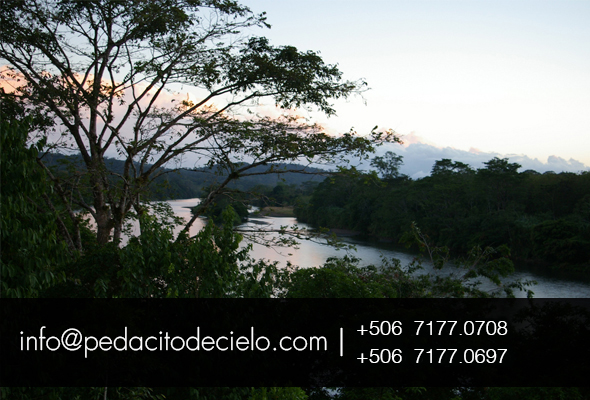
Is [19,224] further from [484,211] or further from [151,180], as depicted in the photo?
[484,211]

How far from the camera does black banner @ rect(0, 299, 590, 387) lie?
3.26 metres

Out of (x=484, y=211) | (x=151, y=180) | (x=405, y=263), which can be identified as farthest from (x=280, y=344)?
(x=484, y=211)

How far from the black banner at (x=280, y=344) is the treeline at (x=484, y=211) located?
13.7 m

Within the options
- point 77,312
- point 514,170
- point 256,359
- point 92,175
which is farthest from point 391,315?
point 514,170

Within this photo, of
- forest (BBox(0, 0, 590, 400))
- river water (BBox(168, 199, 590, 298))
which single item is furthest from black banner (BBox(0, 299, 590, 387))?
river water (BBox(168, 199, 590, 298))

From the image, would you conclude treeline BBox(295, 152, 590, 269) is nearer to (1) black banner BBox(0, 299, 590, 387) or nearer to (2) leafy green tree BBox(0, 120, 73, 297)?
(1) black banner BBox(0, 299, 590, 387)

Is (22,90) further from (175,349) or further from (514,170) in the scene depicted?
(514,170)

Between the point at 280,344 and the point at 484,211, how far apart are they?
27.4 metres

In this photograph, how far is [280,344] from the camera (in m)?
6.57

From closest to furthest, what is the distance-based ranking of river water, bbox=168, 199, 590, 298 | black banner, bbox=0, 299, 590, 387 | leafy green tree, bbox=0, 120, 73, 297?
leafy green tree, bbox=0, 120, 73, 297 < black banner, bbox=0, 299, 590, 387 < river water, bbox=168, 199, 590, 298

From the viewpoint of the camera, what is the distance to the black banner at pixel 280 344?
10.7 feet

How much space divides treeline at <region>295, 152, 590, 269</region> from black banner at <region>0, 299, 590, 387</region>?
13702 mm

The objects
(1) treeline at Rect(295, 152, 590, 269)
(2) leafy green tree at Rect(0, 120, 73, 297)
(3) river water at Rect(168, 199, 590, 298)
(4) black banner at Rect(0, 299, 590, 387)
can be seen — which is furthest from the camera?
(1) treeline at Rect(295, 152, 590, 269)

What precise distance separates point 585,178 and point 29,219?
32.1 meters
